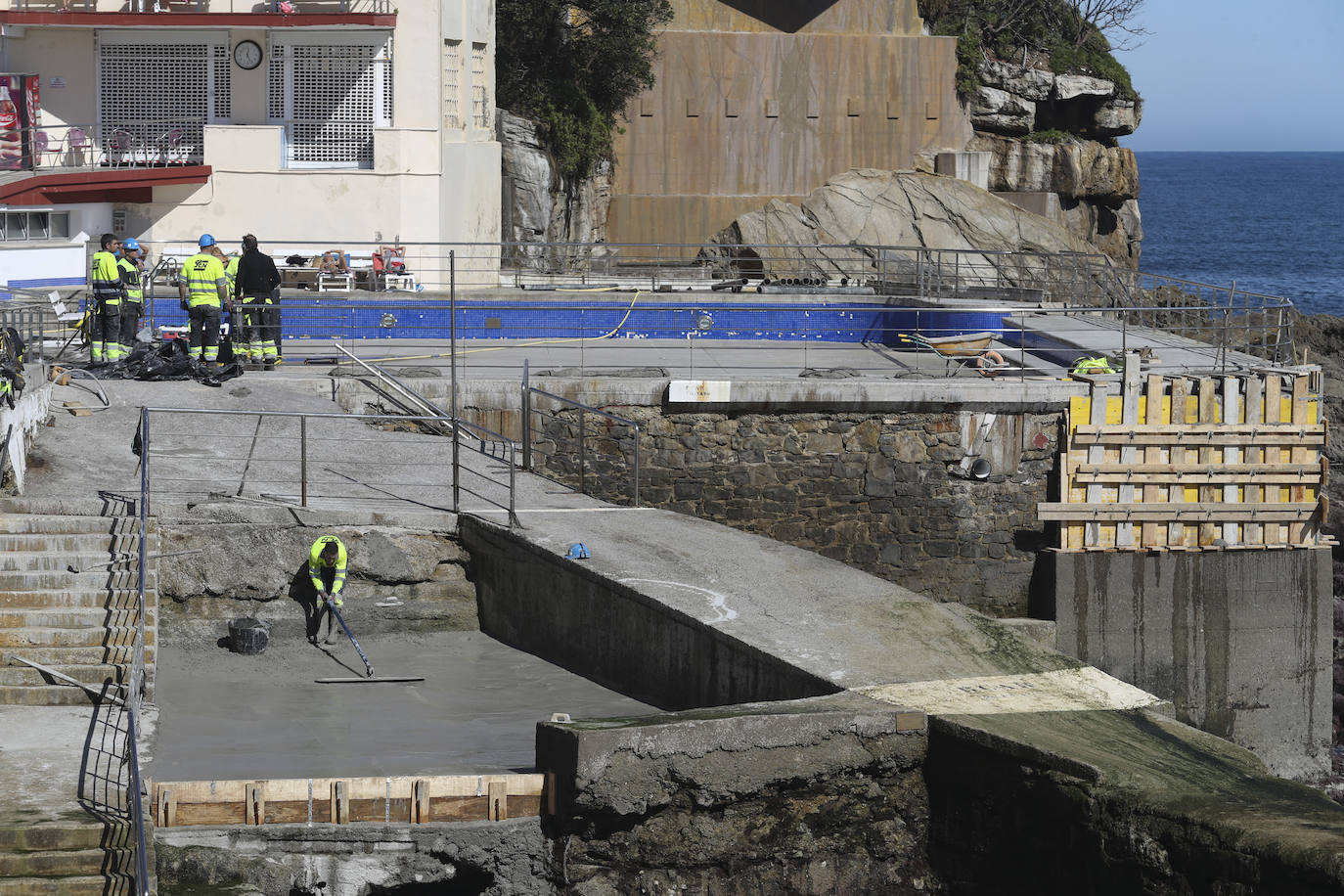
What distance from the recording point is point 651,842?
10.7 m

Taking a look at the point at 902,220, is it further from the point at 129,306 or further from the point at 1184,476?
the point at 129,306

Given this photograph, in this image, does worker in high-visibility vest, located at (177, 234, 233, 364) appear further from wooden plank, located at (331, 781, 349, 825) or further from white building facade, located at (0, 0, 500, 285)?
white building facade, located at (0, 0, 500, 285)

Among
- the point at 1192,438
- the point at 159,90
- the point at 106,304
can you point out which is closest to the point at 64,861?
the point at 106,304

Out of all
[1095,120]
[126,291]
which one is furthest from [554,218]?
[126,291]

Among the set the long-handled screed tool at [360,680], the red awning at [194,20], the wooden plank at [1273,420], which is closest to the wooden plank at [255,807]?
the long-handled screed tool at [360,680]

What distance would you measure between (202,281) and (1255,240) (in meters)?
113

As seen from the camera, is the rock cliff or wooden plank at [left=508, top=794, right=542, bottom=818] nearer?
wooden plank at [left=508, top=794, right=542, bottom=818]

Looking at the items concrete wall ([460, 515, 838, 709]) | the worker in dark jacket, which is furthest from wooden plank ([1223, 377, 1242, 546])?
the worker in dark jacket

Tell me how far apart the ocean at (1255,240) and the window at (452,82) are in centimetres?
4311

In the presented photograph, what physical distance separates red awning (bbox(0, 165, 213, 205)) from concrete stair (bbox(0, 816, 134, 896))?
20.3m

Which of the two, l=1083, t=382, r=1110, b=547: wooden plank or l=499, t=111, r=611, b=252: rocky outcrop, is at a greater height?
l=499, t=111, r=611, b=252: rocky outcrop

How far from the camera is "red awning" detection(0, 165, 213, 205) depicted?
28.0m

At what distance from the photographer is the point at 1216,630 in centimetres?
1806

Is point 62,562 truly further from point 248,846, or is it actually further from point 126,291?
point 126,291
